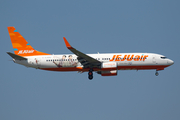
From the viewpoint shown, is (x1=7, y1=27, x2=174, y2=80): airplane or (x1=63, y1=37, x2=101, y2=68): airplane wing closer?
(x1=63, y1=37, x2=101, y2=68): airplane wing

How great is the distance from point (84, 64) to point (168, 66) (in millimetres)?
15575

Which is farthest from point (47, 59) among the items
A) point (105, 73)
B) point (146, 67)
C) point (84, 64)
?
point (146, 67)

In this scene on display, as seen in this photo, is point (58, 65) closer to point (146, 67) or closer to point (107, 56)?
point (107, 56)

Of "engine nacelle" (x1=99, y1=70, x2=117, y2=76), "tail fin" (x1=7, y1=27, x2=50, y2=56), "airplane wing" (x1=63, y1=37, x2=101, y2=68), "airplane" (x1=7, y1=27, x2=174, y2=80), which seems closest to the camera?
"airplane wing" (x1=63, y1=37, x2=101, y2=68)

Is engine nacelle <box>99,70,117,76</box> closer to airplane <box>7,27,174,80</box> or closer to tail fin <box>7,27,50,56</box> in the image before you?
airplane <box>7,27,174,80</box>

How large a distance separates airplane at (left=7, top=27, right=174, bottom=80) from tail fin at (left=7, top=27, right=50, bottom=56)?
75.2 inches

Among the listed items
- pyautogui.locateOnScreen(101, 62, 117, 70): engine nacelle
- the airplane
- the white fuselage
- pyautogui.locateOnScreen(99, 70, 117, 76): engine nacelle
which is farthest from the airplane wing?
pyautogui.locateOnScreen(99, 70, 117, 76): engine nacelle

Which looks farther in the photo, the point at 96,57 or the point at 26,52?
the point at 26,52

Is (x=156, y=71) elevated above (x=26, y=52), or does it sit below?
below

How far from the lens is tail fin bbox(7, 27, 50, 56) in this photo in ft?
198

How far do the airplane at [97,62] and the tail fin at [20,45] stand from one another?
1.91m

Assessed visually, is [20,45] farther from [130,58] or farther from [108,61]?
[130,58]

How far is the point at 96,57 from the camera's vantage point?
5644 centimetres

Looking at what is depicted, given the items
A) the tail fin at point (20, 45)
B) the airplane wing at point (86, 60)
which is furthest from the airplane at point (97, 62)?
the tail fin at point (20, 45)
